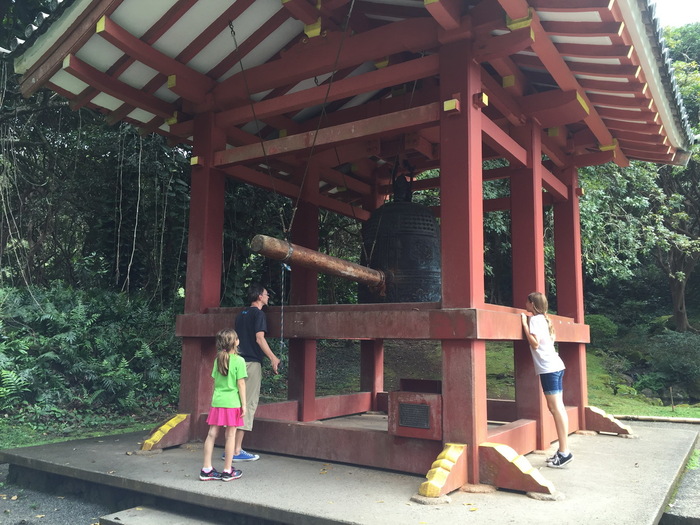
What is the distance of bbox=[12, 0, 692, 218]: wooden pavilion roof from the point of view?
403cm

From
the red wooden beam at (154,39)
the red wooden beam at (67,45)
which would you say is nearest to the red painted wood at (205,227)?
the red wooden beam at (154,39)

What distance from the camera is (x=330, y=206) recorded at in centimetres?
677

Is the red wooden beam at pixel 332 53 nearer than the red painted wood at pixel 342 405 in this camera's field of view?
Yes

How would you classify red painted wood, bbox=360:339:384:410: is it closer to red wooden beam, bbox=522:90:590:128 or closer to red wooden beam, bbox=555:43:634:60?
red wooden beam, bbox=522:90:590:128

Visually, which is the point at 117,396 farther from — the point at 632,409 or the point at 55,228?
the point at 632,409

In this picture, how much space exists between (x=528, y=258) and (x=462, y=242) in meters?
1.38

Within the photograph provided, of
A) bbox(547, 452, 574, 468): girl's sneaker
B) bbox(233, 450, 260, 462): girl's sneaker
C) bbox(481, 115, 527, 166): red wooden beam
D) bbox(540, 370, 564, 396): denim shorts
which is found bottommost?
bbox(233, 450, 260, 462): girl's sneaker

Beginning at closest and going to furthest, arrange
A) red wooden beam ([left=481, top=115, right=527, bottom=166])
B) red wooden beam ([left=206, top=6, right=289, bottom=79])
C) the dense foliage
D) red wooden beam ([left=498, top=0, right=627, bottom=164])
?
red wooden beam ([left=498, top=0, right=627, bottom=164]), red wooden beam ([left=481, top=115, right=527, bottom=166]), red wooden beam ([left=206, top=6, right=289, bottom=79]), the dense foliage

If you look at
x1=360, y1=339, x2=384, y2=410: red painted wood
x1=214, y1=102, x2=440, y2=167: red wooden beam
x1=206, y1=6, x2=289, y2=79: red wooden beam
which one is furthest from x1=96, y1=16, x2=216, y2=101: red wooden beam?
x1=360, y1=339, x2=384, y2=410: red painted wood

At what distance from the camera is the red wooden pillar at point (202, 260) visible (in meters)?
5.19

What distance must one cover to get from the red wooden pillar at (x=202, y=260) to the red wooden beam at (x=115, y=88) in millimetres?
410

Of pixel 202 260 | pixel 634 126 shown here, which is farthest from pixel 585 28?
pixel 202 260

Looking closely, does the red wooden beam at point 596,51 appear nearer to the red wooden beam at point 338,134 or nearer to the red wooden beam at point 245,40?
the red wooden beam at point 338,134

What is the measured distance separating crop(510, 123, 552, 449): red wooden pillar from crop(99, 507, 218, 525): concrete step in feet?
9.60
